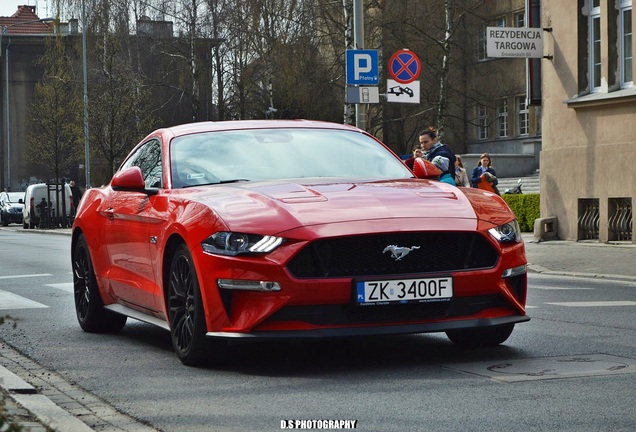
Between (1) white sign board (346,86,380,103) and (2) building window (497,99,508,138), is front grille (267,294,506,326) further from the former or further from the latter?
(2) building window (497,99,508,138)

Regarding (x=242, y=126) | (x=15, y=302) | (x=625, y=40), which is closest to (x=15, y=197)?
(x=625, y=40)

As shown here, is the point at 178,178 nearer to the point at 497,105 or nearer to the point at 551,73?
the point at 551,73

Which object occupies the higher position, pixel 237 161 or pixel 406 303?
pixel 237 161

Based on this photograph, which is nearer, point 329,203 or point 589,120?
point 329,203

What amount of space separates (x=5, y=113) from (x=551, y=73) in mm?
→ 62807

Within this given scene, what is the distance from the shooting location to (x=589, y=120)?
24.0 m

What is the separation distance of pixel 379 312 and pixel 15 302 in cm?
665

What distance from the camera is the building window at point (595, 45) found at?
24.1 metres

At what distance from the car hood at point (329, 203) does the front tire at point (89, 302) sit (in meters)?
2.23

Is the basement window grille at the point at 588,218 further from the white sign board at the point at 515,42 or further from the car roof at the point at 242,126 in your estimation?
the car roof at the point at 242,126

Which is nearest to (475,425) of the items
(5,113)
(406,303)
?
(406,303)

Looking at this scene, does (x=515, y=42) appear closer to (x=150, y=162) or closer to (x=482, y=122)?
(x=150, y=162)

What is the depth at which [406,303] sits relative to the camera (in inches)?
285

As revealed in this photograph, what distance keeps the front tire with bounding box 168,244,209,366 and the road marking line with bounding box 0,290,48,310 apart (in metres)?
4.81
